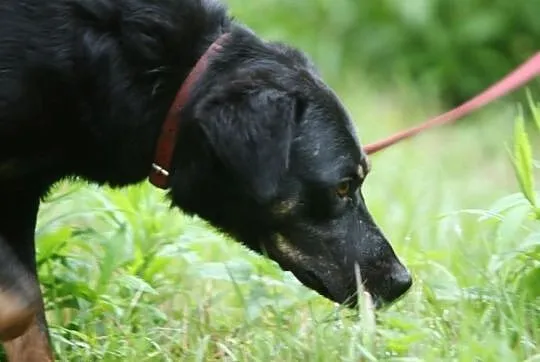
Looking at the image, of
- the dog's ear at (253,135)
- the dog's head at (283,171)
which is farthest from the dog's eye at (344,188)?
the dog's ear at (253,135)

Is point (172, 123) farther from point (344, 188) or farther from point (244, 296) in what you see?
point (244, 296)

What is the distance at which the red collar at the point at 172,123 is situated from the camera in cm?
326

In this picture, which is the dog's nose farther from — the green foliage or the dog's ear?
the green foliage

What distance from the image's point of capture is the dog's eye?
131 inches

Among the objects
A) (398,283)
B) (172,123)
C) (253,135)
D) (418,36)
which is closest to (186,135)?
(172,123)

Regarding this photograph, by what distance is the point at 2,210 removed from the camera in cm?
346

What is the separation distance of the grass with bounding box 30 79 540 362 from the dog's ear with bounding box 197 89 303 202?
46cm

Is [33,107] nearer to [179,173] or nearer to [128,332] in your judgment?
[179,173]

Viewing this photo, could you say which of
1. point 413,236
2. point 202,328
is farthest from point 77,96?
point 413,236

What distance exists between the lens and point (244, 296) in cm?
373

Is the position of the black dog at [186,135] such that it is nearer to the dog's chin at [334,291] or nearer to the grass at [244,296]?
the dog's chin at [334,291]

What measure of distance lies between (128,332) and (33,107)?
0.80 metres

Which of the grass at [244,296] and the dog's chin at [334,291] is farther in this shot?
the dog's chin at [334,291]

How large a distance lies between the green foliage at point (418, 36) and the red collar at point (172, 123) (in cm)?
422
